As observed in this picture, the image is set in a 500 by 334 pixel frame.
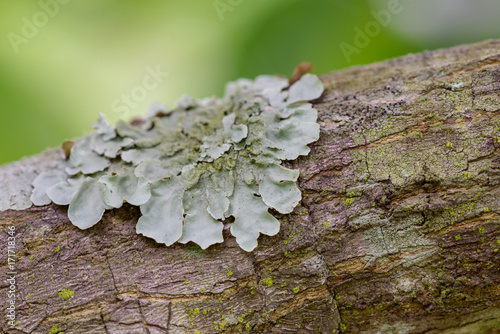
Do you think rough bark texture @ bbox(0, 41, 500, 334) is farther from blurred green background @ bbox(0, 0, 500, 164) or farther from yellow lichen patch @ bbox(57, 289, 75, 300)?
blurred green background @ bbox(0, 0, 500, 164)

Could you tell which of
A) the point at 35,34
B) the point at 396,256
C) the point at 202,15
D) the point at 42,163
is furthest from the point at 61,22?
the point at 396,256

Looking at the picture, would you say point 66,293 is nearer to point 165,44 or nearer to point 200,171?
point 200,171

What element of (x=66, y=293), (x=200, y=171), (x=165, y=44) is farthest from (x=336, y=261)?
(x=165, y=44)

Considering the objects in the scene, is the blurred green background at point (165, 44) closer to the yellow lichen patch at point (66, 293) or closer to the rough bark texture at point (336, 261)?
the rough bark texture at point (336, 261)

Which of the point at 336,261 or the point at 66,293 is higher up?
the point at 66,293

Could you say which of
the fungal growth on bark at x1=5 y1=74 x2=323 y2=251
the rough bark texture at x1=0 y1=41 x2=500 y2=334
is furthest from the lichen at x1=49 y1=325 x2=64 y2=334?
the fungal growth on bark at x1=5 y1=74 x2=323 y2=251

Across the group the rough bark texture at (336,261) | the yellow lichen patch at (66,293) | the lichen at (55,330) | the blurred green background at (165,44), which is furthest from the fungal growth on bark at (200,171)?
the blurred green background at (165,44)
